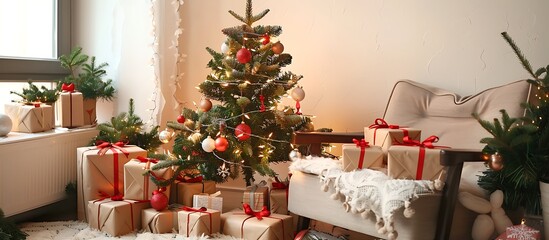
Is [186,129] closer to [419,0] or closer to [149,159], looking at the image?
[149,159]

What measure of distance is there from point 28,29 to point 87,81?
461 mm

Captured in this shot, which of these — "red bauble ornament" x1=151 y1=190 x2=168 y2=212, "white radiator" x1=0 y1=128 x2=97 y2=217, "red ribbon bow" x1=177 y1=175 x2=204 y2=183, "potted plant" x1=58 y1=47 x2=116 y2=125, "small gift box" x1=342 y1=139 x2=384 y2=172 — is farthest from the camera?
"potted plant" x1=58 y1=47 x2=116 y2=125

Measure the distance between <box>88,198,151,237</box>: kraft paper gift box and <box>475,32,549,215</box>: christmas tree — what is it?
1676 millimetres

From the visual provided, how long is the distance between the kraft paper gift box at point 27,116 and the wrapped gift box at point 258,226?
110 centimetres

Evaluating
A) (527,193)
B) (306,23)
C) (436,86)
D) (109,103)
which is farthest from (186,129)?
(527,193)

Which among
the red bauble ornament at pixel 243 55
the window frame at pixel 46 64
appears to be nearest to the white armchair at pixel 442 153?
the red bauble ornament at pixel 243 55

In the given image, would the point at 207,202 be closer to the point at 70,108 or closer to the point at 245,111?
the point at 245,111

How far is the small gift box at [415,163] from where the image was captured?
2.50m

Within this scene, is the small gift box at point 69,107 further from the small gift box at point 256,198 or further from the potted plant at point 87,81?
the small gift box at point 256,198

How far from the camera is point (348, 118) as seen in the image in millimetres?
3637

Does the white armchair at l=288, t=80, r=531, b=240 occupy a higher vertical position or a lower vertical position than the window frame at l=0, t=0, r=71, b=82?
lower

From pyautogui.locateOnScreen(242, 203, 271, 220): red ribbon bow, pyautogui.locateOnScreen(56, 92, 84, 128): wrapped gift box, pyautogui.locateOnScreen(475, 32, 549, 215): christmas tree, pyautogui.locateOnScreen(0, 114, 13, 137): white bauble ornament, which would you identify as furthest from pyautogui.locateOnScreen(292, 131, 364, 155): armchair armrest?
pyautogui.locateOnScreen(0, 114, 13, 137): white bauble ornament

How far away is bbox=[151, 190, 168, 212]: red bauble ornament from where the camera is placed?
3.10 metres

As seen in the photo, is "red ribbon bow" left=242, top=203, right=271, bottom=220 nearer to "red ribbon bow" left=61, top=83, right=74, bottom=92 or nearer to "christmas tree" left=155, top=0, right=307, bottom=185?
"christmas tree" left=155, top=0, right=307, bottom=185
